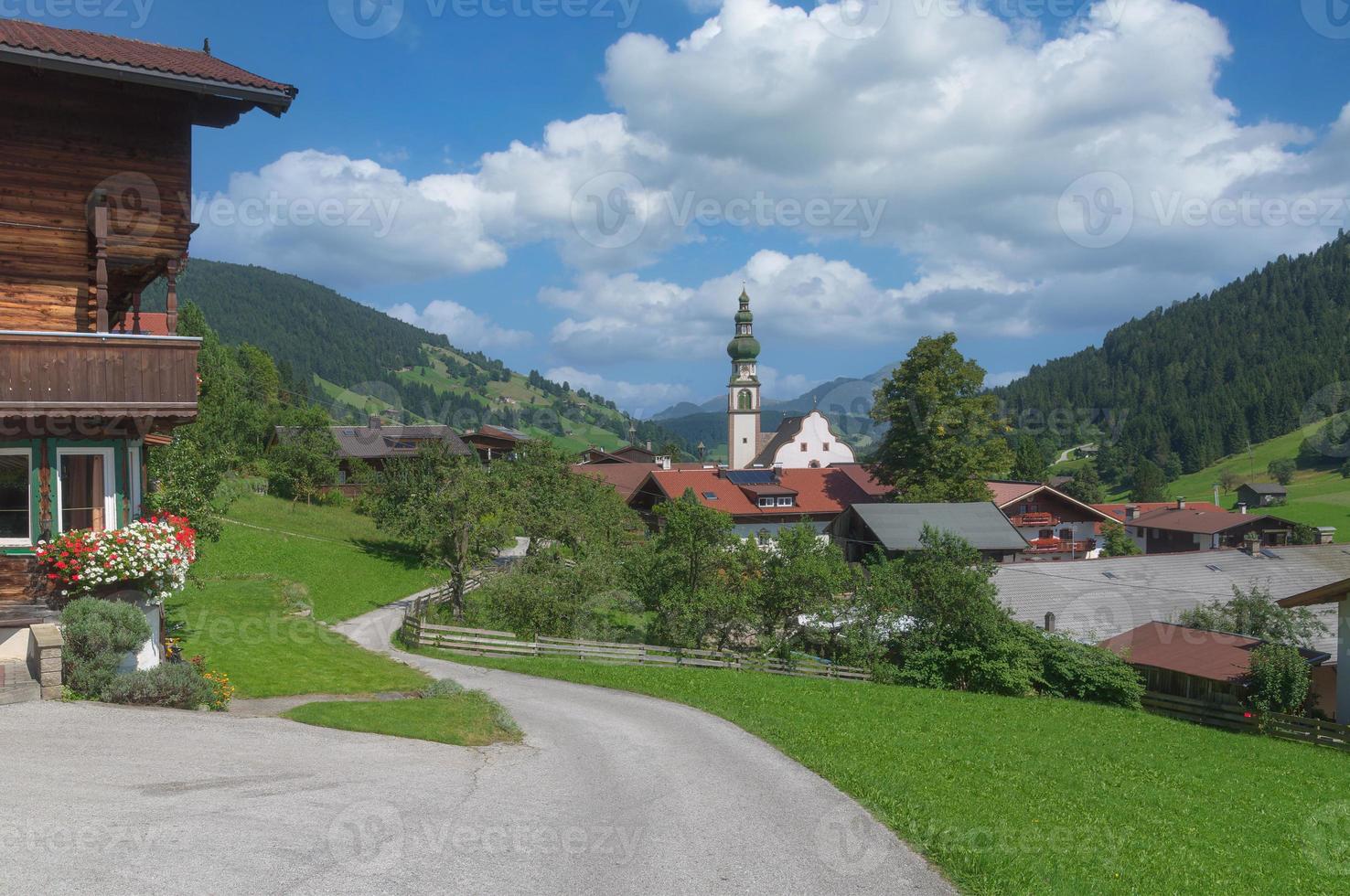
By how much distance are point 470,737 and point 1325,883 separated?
12585 millimetres

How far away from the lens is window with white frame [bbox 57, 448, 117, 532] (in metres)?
16.7

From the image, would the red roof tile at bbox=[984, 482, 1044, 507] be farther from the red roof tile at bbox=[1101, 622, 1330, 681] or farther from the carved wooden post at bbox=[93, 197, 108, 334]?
the carved wooden post at bbox=[93, 197, 108, 334]

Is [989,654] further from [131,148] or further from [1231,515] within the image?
[1231,515]

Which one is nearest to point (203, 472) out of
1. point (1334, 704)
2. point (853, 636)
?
point (853, 636)

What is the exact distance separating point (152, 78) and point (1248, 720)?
33.4 meters

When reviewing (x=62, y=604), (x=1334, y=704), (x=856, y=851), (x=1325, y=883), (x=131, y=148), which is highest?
(x=131, y=148)

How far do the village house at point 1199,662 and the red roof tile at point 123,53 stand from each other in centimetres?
3174

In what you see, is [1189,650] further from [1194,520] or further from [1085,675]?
[1194,520]

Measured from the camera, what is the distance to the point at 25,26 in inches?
705

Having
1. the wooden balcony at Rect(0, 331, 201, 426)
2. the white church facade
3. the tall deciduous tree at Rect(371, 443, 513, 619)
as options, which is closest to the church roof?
the white church facade

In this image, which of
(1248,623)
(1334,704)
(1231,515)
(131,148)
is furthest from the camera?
(1231,515)

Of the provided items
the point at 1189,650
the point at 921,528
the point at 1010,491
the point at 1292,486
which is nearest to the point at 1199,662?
the point at 1189,650

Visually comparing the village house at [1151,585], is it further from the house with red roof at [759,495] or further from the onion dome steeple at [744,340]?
the onion dome steeple at [744,340]

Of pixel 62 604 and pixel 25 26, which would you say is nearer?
pixel 62 604
